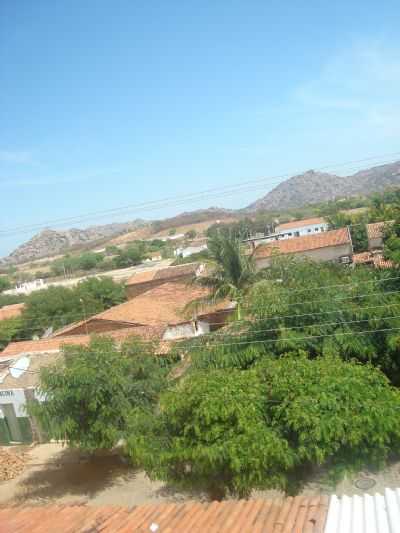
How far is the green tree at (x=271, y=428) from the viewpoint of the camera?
7.86 meters

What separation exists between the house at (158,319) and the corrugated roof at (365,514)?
13.8m

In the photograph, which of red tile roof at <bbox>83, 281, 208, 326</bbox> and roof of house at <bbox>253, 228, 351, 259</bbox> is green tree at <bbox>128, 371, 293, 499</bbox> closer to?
red tile roof at <bbox>83, 281, 208, 326</bbox>

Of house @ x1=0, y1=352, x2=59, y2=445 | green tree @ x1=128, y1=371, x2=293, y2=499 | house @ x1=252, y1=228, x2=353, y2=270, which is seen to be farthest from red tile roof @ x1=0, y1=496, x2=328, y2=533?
house @ x1=252, y1=228, x2=353, y2=270

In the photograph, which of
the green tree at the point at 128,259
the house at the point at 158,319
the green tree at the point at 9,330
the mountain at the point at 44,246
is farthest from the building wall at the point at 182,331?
the mountain at the point at 44,246

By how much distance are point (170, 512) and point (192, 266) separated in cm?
2922

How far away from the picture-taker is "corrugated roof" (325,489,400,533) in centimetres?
478

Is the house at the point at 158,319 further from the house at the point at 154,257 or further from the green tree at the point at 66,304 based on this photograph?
the house at the point at 154,257

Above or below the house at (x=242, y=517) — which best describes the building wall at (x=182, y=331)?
below

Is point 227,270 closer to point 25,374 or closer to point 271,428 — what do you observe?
point 25,374

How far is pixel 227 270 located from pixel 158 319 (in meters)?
5.74

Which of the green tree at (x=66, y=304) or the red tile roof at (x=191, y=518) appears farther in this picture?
the green tree at (x=66, y=304)

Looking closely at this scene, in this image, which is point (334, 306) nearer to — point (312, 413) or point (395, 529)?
point (312, 413)

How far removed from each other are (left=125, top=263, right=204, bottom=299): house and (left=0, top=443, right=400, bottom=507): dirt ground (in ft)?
63.7

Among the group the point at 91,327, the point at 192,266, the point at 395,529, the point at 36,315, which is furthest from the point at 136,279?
the point at 395,529
